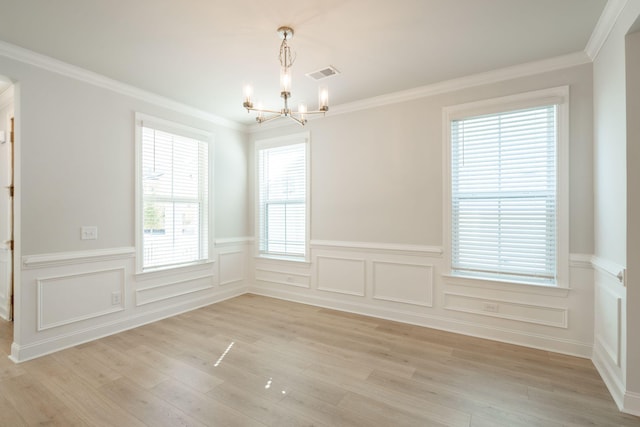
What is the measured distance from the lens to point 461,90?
3.43 meters

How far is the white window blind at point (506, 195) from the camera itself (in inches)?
120

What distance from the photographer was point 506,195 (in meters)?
3.20

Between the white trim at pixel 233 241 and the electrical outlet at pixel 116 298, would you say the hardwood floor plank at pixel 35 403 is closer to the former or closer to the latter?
the electrical outlet at pixel 116 298

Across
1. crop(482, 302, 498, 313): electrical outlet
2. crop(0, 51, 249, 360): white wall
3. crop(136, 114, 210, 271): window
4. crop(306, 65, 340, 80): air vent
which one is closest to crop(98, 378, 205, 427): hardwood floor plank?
crop(0, 51, 249, 360): white wall

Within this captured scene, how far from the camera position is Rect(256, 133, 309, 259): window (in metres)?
4.64

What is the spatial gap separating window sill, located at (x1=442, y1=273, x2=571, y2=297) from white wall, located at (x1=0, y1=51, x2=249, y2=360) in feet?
11.5

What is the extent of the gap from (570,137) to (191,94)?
4.11 m

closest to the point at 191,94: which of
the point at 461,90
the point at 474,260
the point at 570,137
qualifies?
the point at 461,90

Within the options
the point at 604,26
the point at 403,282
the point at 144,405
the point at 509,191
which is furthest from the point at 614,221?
the point at 144,405

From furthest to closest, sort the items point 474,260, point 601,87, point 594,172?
point 474,260
point 594,172
point 601,87

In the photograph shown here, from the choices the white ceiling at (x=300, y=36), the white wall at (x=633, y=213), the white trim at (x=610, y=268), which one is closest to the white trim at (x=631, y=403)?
the white wall at (x=633, y=213)

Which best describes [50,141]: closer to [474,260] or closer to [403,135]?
[403,135]

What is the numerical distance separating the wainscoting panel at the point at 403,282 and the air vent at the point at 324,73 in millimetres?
2287

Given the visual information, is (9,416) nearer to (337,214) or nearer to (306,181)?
(337,214)
